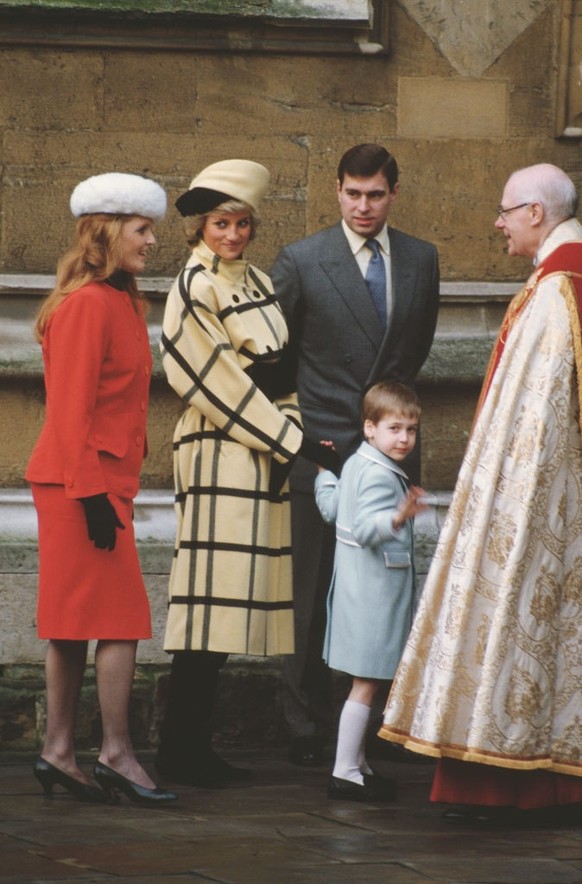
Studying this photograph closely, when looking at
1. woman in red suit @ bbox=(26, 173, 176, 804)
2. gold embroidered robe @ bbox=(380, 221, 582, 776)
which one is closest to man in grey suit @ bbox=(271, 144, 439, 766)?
woman in red suit @ bbox=(26, 173, 176, 804)

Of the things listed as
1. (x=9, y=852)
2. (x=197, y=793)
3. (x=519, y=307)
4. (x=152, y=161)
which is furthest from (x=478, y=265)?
(x=9, y=852)

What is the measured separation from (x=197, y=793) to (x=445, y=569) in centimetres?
105

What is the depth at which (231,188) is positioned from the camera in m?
6.03

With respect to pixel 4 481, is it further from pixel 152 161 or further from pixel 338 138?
pixel 338 138

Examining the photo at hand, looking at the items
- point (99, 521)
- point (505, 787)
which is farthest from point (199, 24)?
point (505, 787)

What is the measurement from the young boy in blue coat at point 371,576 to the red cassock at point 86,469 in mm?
623

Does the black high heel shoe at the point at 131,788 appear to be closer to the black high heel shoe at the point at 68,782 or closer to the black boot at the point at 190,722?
the black high heel shoe at the point at 68,782

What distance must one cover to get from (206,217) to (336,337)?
2.64 ft

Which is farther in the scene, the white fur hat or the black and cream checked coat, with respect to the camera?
the black and cream checked coat

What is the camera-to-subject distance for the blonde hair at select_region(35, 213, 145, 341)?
5688 mm

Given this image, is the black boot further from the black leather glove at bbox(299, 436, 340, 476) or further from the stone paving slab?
the black leather glove at bbox(299, 436, 340, 476)

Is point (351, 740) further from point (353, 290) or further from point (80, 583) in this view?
point (353, 290)

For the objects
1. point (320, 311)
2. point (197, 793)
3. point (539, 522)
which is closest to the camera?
point (539, 522)

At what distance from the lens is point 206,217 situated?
609 cm
